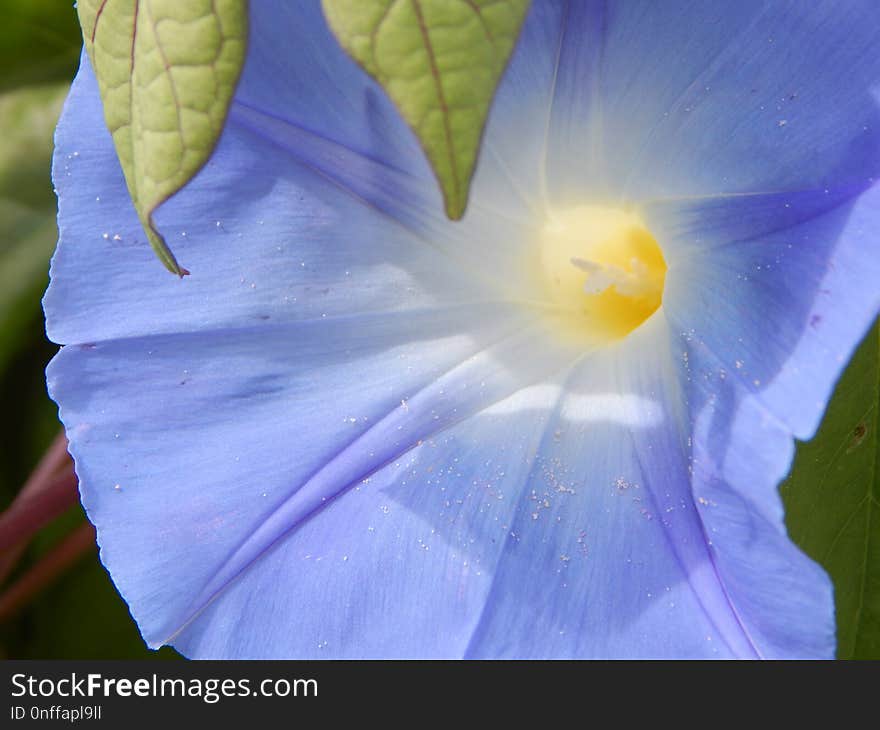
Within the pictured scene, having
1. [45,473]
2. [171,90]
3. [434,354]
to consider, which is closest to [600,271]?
[434,354]

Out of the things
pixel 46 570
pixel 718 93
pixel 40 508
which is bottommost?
pixel 46 570

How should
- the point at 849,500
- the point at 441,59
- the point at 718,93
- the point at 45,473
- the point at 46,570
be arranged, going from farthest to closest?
the point at 46,570 < the point at 45,473 < the point at 849,500 < the point at 718,93 < the point at 441,59

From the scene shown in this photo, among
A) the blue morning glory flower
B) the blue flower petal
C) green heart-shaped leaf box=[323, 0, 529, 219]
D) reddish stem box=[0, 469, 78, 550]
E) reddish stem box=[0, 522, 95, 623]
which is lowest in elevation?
reddish stem box=[0, 522, 95, 623]

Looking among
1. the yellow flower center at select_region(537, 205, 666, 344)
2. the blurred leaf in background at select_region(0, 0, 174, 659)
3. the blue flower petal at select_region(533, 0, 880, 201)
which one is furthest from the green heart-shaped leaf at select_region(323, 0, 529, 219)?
the blurred leaf in background at select_region(0, 0, 174, 659)

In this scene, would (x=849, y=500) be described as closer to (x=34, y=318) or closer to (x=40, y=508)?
(x=40, y=508)

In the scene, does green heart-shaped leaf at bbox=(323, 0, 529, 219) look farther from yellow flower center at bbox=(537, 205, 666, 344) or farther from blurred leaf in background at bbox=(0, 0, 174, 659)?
blurred leaf in background at bbox=(0, 0, 174, 659)

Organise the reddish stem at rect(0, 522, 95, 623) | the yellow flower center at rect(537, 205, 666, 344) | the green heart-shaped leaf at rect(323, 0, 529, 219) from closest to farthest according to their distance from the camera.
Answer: the green heart-shaped leaf at rect(323, 0, 529, 219) → the yellow flower center at rect(537, 205, 666, 344) → the reddish stem at rect(0, 522, 95, 623)

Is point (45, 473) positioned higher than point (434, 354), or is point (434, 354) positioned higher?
point (434, 354)
